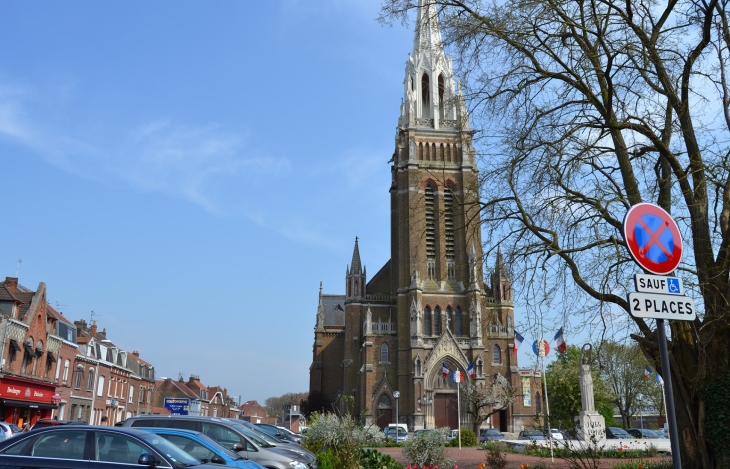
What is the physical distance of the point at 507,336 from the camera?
52.0m

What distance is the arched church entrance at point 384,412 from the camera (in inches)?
1960

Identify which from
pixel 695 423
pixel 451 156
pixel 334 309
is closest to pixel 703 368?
pixel 695 423

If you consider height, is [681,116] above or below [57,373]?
above

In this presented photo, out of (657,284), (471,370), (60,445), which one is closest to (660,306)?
(657,284)

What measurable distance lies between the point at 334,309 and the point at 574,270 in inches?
2479

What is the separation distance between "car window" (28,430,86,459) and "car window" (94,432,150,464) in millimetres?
232

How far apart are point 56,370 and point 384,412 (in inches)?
987

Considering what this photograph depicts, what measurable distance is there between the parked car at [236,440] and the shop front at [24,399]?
2106 centimetres

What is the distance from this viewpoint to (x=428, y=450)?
14930mm

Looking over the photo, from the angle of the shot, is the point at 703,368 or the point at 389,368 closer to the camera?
the point at 703,368

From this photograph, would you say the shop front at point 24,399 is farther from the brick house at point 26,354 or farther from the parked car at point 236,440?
the parked car at point 236,440

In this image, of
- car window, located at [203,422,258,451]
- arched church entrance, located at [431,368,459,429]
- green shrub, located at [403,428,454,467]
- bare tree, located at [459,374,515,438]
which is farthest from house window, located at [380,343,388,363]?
car window, located at [203,422,258,451]

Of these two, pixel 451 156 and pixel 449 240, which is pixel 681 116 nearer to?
pixel 449 240

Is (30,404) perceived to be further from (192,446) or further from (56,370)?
(192,446)
